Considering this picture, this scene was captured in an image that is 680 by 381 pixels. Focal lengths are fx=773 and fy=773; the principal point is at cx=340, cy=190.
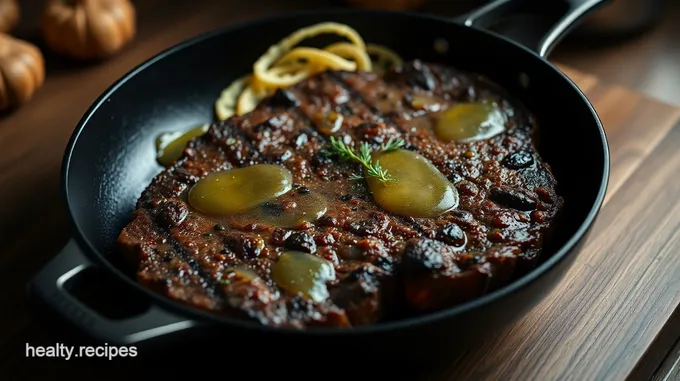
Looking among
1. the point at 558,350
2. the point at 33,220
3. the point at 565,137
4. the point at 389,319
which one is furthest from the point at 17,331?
the point at 565,137

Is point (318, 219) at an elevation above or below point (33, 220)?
above

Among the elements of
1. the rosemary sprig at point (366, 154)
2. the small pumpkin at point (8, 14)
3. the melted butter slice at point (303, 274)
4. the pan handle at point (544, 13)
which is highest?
the pan handle at point (544, 13)

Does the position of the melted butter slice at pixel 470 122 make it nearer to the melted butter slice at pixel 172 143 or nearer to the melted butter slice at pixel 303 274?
the melted butter slice at pixel 303 274

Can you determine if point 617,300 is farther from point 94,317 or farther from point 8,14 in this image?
point 8,14

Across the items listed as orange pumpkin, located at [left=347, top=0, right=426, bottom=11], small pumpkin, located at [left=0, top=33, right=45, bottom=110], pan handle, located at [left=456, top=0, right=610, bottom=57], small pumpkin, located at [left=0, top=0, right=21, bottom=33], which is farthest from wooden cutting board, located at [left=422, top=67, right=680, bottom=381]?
small pumpkin, located at [left=0, top=0, right=21, bottom=33]

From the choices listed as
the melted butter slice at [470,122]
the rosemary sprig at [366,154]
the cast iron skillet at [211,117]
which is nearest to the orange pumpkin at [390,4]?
the cast iron skillet at [211,117]

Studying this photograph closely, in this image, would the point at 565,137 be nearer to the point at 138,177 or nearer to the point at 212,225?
the point at 212,225

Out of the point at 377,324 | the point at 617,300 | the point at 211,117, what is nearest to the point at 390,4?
the point at 211,117
